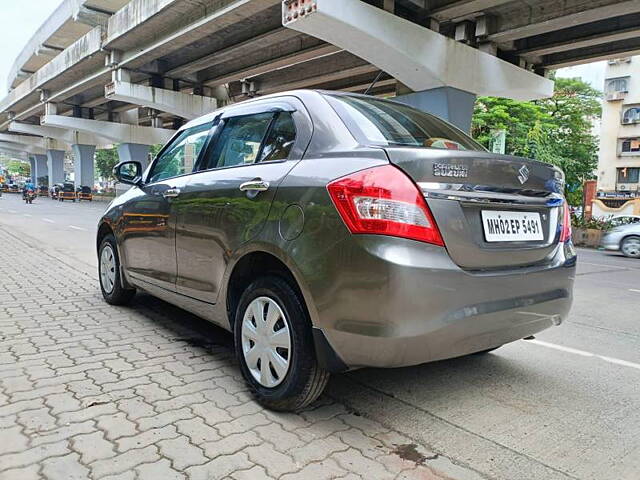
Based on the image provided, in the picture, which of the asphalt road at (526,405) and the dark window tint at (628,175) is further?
the dark window tint at (628,175)

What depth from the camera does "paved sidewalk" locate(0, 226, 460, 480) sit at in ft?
7.07

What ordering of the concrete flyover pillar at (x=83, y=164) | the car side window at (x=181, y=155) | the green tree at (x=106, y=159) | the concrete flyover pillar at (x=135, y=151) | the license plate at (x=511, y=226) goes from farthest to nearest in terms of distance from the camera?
the green tree at (x=106, y=159)
the concrete flyover pillar at (x=83, y=164)
the concrete flyover pillar at (x=135, y=151)
the car side window at (x=181, y=155)
the license plate at (x=511, y=226)

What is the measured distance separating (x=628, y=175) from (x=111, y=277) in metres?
44.4

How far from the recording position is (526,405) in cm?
289

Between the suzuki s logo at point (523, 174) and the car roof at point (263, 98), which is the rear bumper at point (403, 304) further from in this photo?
the car roof at point (263, 98)

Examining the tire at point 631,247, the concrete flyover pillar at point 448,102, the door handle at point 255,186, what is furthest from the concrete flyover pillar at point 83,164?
the door handle at point 255,186

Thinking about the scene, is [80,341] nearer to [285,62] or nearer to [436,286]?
[436,286]

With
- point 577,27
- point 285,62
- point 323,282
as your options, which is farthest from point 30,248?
point 577,27

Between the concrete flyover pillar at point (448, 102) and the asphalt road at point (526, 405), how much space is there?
30.8 ft

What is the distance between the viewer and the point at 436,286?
2.24 m

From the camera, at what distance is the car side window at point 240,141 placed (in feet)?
10.3

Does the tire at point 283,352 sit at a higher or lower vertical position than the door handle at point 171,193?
lower

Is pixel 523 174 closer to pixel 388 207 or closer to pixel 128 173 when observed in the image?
pixel 388 207

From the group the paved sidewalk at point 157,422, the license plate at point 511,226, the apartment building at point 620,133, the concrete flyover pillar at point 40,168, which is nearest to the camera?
the paved sidewalk at point 157,422
